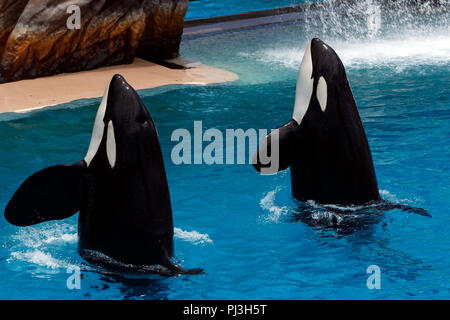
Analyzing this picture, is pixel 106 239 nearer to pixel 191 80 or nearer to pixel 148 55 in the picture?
pixel 191 80

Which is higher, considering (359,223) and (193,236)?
(359,223)

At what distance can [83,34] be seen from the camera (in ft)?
34.3

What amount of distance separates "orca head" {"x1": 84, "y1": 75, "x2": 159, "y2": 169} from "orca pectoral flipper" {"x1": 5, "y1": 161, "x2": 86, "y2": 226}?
231 millimetres

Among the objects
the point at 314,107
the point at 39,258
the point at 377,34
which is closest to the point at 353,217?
the point at 314,107

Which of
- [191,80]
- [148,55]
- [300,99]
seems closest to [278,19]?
[148,55]

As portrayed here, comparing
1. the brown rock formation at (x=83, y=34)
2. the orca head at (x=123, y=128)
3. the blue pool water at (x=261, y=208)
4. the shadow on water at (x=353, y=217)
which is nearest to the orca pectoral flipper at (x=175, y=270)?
the blue pool water at (x=261, y=208)

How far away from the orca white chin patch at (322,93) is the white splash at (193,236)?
1.32 metres

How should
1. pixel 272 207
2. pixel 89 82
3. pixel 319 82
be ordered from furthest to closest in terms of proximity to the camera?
pixel 89 82, pixel 272 207, pixel 319 82

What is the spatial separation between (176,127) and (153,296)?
4.10 meters

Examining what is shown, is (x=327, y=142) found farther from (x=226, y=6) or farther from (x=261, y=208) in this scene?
(x=226, y=6)

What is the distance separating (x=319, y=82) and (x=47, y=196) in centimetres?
208

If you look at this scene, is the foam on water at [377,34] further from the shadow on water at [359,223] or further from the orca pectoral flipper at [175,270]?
the orca pectoral flipper at [175,270]

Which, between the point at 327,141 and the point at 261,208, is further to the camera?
the point at 261,208

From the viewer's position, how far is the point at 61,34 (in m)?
10.2
